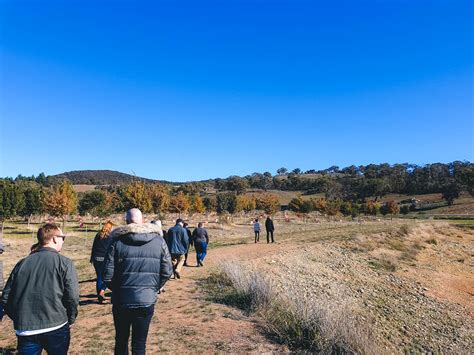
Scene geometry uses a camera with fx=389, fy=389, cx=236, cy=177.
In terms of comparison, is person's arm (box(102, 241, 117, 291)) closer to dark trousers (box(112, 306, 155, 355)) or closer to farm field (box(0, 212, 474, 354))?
dark trousers (box(112, 306, 155, 355))

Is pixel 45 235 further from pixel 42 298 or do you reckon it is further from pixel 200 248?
pixel 200 248

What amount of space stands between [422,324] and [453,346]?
1947 mm

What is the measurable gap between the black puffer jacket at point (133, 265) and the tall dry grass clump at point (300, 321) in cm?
379

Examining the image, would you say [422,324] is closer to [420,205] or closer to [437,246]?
[437,246]

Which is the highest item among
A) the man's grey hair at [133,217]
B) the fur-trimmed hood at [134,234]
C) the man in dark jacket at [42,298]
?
the man's grey hair at [133,217]

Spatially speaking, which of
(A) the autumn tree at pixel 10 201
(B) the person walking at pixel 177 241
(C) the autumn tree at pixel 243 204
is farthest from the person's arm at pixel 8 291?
(C) the autumn tree at pixel 243 204

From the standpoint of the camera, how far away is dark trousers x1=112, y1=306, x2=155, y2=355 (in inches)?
171

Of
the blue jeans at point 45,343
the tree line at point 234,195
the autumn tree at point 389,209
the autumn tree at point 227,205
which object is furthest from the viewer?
the autumn tree at point 389,209

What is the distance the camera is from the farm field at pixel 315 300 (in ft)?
23.5

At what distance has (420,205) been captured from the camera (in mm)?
91312

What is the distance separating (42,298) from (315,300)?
7.34 metres

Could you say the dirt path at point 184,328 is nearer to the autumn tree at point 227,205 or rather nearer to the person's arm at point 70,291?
the person's arm at point 70,291

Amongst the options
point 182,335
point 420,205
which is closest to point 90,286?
point 182,335

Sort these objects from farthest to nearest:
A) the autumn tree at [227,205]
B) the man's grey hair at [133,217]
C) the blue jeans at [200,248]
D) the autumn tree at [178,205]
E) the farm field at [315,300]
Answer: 1. the autumn tree at [227,205]
2. the autumn tree at [178,205]
3. the blue jeans at [200,248]
4. the farm field at [315,300]
5. the man's grey hair at [133,217]
